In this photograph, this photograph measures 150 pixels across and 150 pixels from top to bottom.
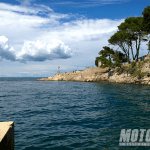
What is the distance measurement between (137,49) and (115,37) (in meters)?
10.9

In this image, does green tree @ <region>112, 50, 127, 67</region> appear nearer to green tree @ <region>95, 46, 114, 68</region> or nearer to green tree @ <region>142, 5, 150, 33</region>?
green tree @ <region>95, 46, 114, 68</region>

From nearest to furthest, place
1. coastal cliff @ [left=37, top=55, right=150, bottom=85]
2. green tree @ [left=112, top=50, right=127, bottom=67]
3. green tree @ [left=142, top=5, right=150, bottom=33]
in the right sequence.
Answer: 1. green tree @ [left=142, top=5, right=150, bottom=33]
2. coastal cliff @ [left=37, top=55, right=150, bottom=85]
3. green tree @ [left=112, top=50, right=127, bottom=67]

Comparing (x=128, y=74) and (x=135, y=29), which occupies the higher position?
(x=135, y=29)

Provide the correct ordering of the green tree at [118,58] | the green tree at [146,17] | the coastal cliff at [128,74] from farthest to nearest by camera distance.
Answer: the green tree at [118,58] → the coastal cliff at [128,74] → the green tree at [146,17]

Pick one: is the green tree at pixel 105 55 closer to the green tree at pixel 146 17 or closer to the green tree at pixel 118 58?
the green tree at pixel 118 58

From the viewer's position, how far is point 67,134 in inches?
440

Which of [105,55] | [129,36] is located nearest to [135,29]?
[129,36]

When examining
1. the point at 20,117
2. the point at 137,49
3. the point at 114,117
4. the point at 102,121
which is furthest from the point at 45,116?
the point at 137,49

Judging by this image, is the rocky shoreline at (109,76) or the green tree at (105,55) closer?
the rocky shoreline at (109,76)

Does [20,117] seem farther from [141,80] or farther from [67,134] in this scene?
[141,80]

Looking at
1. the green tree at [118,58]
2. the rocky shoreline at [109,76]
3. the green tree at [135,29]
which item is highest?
the green tree at [135,29]

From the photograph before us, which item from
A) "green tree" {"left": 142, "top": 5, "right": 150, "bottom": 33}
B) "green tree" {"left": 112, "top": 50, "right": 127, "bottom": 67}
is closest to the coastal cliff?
"green tree" {"left": 112, "top": 50, "right": 127, "bottom": 67}

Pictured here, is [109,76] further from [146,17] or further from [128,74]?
[146,17]

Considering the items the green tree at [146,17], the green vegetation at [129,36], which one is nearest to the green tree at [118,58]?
the green vegetation at [129,36]
